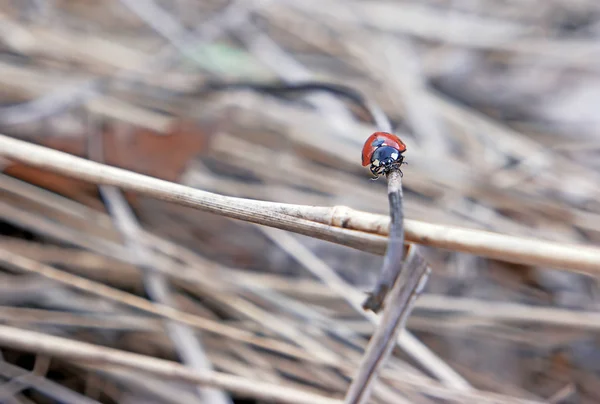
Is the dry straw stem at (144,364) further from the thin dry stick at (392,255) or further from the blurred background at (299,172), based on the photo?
the thin dry stick at (392,255)

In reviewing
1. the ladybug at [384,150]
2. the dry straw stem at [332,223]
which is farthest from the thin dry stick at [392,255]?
the ladybug at [384,150]

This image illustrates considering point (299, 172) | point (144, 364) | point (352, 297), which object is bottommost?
point (144, 364)

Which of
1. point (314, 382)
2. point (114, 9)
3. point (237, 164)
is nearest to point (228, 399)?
point (314, 382)

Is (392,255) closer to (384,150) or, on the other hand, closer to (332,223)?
(332,223)

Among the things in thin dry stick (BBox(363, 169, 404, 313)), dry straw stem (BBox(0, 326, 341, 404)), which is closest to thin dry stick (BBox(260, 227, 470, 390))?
dry straw stem (BBox(0, 326, 341, 404))

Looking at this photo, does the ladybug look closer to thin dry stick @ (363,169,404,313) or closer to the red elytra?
the red elytra

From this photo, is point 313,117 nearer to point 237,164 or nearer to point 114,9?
point 237,164

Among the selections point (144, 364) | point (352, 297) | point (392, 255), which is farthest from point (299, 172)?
point (392, 255)
